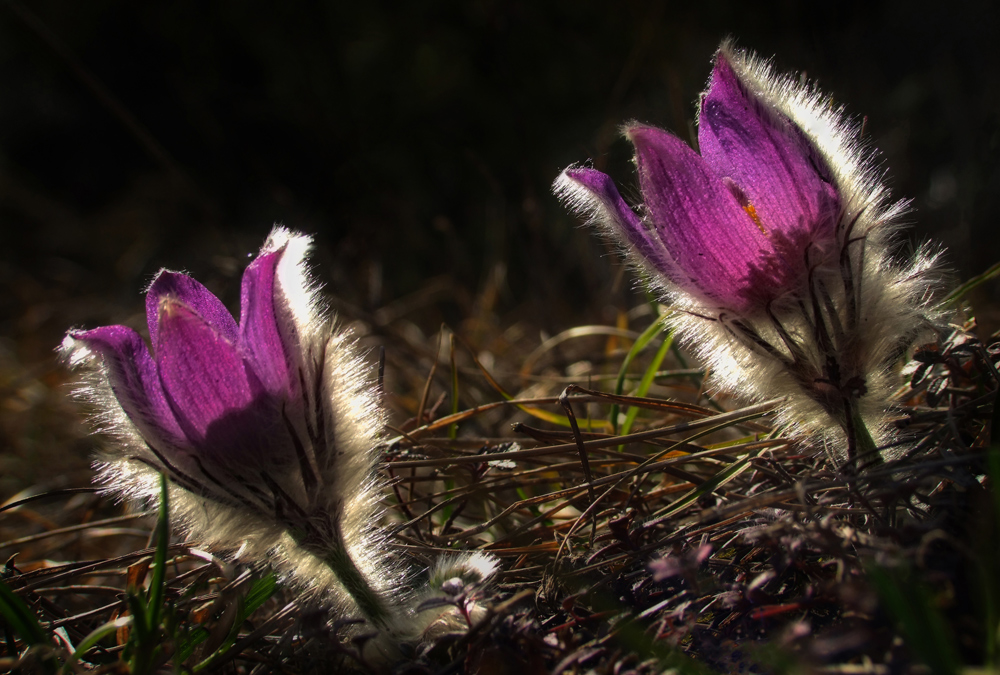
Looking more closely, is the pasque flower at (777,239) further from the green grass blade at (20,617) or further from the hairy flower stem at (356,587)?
the green grass blade at (20,617)

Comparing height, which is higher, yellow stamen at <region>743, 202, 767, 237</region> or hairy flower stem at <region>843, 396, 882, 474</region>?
yellow stamen at <region>743, 202, 767, 237</region>

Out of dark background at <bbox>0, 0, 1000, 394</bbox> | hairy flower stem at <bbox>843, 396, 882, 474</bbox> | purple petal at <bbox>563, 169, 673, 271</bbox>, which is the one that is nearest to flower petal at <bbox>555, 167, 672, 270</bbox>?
purple petal at <bbox>563, 169, 673, 271</bbox>

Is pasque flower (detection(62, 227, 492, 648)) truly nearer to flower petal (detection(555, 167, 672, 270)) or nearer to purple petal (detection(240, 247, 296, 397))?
purple petal (detection(240, 247, 296, 397))

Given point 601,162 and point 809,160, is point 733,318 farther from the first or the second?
point 601,162

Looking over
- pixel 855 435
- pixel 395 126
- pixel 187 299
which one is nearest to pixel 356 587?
pixel 187 299

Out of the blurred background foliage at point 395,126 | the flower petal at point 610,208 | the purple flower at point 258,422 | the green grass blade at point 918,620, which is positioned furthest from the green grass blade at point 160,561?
the blurred background foliage at point 395,126

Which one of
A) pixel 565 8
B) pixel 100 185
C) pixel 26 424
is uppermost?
pixel 100 185

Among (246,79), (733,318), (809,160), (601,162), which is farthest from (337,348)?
(246,79)
